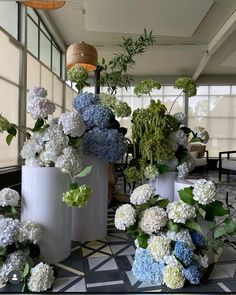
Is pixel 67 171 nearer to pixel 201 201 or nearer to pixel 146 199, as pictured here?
pixel 146 199

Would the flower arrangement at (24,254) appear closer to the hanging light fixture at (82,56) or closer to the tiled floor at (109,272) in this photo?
the tiled floor at (109,272)

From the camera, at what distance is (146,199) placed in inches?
55.4

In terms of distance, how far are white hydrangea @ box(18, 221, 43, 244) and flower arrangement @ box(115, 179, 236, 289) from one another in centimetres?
38

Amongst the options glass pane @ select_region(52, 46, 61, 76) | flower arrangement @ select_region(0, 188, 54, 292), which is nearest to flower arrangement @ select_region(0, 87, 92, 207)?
flower arrangement @ select_region(0, 188, 54, 292)

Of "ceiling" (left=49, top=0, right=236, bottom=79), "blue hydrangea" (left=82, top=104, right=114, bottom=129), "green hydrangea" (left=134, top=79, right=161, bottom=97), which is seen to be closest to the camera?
"blue hydrangea" (left=82, top=104, right=114, bottom=129)

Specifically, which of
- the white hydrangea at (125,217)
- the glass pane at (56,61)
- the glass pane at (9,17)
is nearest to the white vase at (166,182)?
the white hydrangea at (125,217)

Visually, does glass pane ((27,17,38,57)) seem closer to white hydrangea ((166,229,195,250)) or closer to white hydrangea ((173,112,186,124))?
white hydrangea ((173,112,186,124))

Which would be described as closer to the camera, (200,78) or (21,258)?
(21,258)

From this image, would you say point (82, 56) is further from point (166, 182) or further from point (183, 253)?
point (183, 253)

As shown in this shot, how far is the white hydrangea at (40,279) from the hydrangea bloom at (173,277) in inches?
19.3

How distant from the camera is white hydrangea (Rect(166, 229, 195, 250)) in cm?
133

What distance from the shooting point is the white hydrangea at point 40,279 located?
1221 millimetres

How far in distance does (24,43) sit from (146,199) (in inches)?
169

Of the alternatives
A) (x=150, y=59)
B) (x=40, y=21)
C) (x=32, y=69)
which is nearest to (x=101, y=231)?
(x=32, y=69)
